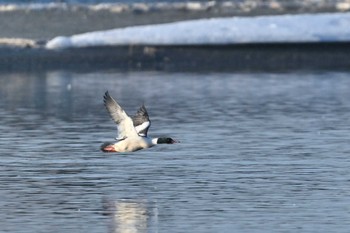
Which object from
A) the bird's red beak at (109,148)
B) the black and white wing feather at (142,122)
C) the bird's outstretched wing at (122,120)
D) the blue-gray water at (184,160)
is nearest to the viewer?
the blue-gray water at (184,160)

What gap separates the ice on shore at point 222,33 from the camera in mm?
31188

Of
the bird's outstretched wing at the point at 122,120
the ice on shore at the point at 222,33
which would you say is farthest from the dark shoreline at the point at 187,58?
the bird's outstretched wing at the point at 122,120

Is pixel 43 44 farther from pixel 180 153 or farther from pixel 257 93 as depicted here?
pixel 180 153

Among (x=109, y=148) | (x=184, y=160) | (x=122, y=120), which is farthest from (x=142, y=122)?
(x=184, y=160)

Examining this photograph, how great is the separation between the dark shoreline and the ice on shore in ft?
0.40

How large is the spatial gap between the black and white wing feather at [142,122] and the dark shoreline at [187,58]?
14251 mm

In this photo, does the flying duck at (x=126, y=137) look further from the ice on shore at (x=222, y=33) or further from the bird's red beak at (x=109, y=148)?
the ice on shore at (x=222, y=33)

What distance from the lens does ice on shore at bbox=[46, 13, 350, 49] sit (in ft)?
102

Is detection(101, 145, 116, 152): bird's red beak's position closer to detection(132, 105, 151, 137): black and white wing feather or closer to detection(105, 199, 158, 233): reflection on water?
detection(132, 105, 151, 137): black and white wing feather

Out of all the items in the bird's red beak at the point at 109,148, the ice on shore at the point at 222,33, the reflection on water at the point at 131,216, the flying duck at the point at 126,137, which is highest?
the flying duck at the point at 126,137

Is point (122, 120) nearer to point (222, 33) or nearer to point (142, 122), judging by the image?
point (142, 122)

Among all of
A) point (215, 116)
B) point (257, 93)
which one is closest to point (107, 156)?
point (215, 116)

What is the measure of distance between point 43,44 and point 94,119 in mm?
8934

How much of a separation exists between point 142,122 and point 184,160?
1.33 meters
